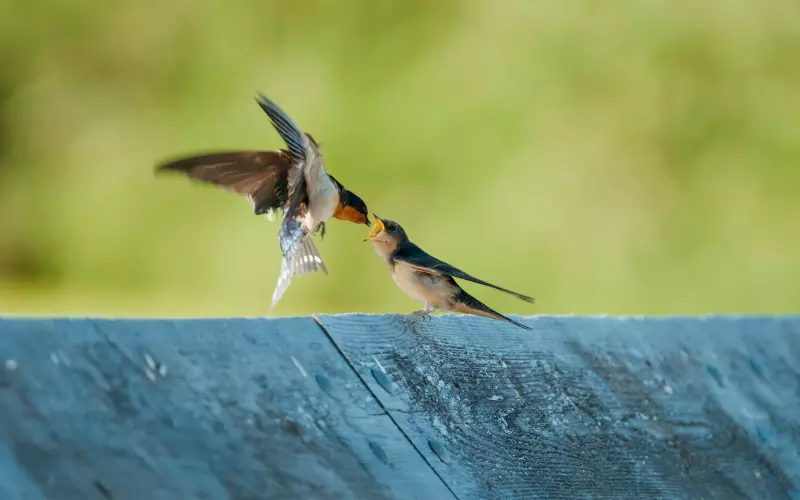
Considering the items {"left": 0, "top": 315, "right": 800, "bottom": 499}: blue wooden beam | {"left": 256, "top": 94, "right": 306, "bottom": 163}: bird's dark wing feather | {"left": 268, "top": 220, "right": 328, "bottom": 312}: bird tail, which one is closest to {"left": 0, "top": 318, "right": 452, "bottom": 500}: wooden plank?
{"left": 0, "top": 315, "right": 800, "bottom": 499}: blue wooden beam

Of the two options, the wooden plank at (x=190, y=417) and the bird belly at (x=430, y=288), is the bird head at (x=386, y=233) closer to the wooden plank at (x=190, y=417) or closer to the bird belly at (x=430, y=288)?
the bird belly at (x=430, y=288)

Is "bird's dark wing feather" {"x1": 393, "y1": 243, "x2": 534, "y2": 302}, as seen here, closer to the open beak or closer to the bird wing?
the open beak

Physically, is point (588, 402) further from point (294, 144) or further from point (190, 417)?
point (294, 144)

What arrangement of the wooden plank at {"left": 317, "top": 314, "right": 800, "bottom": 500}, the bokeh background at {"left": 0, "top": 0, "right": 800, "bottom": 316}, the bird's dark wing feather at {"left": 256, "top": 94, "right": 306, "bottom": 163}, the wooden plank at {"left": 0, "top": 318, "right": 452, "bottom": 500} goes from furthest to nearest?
the bokeh background at {"left": 0, "top": 0, "right": 800, "bottom": 316}, the bird's dark wing feather at {"left": 256, "top": 94, "right": 306, "bottom": 163}, the wooden plank at {"left": 317, "top": 314, "right": 800, "bottom": 500}, the wooden plank at {"left": 0, "top": 318, "right": 452, "bottom": 500}

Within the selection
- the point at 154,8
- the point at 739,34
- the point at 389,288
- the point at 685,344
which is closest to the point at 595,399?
the point at 685,344

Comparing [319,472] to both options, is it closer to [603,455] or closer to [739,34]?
[603,455]

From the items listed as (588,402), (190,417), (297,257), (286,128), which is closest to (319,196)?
(297,257)

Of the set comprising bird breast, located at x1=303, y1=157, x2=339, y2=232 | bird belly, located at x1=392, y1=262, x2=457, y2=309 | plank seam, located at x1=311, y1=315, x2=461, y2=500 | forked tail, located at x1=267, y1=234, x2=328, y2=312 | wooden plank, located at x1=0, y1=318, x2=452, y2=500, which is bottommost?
wooden plank, located at x1=0, y1=318, x2=452, y2=500
